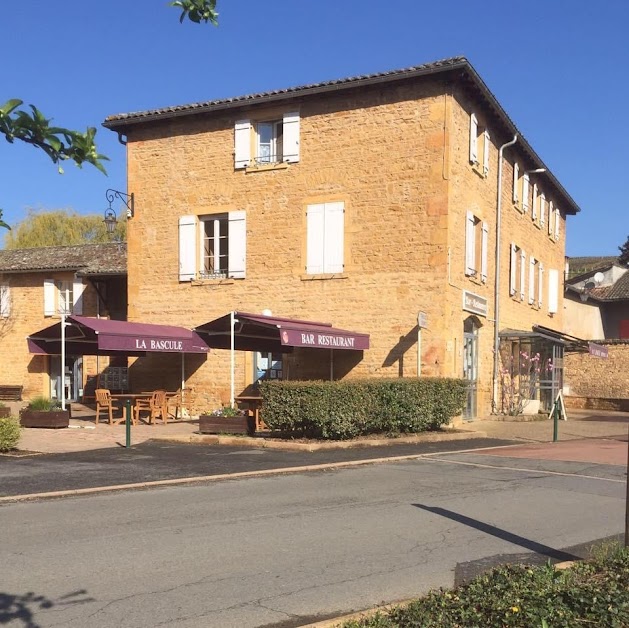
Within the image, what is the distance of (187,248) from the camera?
19422mm

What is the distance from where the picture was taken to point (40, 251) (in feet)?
86.8

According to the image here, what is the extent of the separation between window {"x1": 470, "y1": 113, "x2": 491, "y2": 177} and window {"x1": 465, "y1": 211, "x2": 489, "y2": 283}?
138cm

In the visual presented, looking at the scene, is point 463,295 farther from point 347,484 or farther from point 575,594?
point 575,594

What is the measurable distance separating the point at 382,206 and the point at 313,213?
5.96ft

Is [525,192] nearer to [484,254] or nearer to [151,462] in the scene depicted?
[484,254]

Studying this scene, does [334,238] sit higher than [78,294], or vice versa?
[334,238]

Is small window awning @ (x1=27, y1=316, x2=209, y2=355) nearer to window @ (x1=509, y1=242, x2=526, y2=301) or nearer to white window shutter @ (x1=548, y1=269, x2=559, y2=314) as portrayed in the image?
window @ (x1=509, y1=242, x2=526, y2=301)

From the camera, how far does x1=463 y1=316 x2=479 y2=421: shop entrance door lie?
18531 millimetres

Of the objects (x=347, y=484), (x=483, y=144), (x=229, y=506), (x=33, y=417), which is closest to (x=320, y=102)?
(x=483, y=144)

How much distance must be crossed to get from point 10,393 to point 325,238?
12.9m

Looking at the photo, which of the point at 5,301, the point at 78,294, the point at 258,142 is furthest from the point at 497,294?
the point at 5,301

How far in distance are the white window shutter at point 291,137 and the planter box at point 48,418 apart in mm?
8168

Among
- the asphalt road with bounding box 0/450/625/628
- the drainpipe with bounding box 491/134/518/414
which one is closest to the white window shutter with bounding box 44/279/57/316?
the drainpipe with bounding box 491/134/518/414

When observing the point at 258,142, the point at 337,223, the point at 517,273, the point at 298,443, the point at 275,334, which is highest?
the point at 258,142
